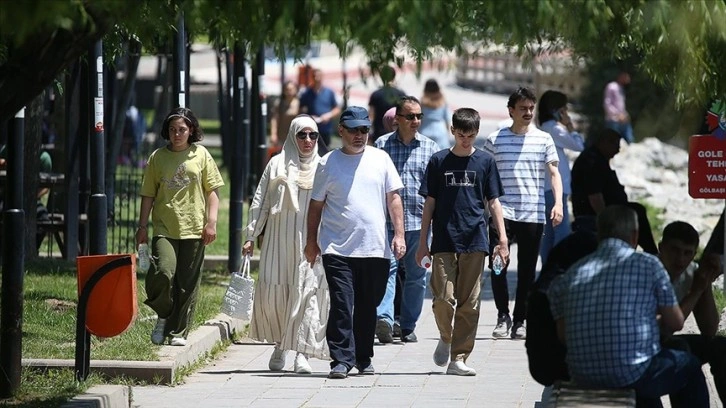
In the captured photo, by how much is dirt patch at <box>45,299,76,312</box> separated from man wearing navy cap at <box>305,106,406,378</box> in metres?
2.85

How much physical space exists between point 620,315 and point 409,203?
5044mm

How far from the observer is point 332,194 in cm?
1005

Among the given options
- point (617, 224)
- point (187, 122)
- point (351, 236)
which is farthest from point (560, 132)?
point (617, 224)

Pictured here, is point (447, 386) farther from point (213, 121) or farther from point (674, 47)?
point (213, 121)

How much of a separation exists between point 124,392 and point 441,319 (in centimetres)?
247

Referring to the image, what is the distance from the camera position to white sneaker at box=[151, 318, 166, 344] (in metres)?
10.6

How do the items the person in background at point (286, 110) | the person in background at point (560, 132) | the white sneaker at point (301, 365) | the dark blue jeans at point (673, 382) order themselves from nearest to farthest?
the dark blue jeans at point (673, 382)
the white sneaker at point (301, 365)
the person in background at point (560, 132)
the person in background at point (286, 110)

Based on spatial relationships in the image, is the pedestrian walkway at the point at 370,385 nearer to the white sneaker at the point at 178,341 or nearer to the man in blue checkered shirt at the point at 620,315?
the white sneaker at the point at 178,341

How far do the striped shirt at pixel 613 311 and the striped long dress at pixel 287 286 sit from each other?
12.3 feet

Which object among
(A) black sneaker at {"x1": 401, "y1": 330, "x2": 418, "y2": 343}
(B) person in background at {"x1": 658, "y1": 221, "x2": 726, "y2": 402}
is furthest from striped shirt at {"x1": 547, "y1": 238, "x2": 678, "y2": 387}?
(A) black sneaker at {"x1": 401, "y1": 330, "x2": 418, "y2": 343}

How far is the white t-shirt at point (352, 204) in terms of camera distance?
9.96m

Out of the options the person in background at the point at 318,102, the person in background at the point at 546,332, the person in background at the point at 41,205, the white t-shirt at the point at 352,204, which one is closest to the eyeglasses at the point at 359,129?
the white t-shirt at the point at 352,204

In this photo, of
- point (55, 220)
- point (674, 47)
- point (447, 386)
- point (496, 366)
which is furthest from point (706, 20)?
point (55, 220)

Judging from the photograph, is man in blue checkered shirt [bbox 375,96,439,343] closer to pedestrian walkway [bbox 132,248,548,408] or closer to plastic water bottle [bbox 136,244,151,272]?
pedestrian walkway [bbox 132,248,548,408]
